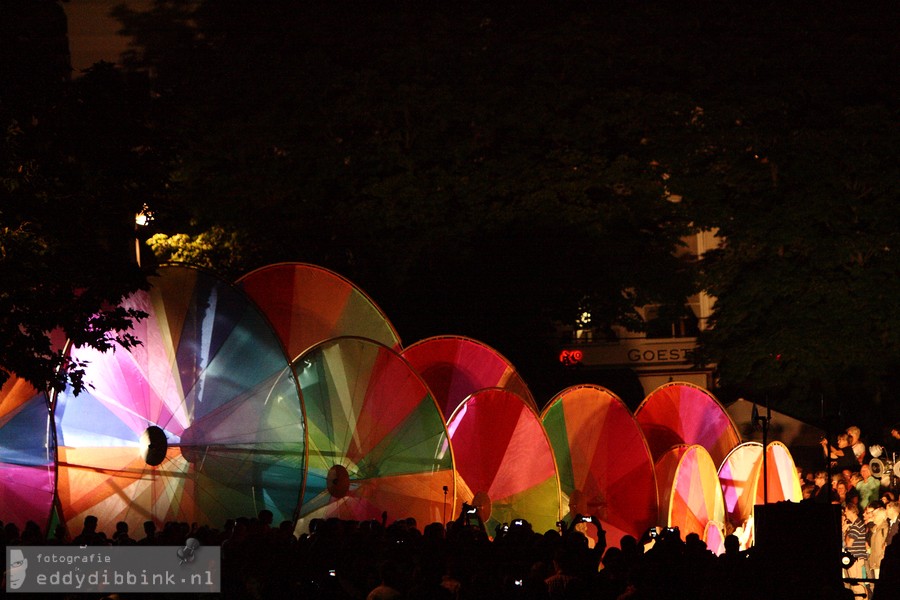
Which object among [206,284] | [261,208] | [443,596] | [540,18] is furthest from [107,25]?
[443,596]

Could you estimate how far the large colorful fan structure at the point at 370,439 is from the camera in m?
14.4

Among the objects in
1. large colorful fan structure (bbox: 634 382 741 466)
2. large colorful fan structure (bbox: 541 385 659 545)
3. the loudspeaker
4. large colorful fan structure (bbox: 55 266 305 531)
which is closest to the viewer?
the loudspeaker

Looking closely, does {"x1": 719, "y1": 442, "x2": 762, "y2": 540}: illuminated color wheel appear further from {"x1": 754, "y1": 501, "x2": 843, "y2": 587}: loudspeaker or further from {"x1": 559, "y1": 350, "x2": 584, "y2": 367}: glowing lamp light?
{"x1": 559, "y1": 350, "x2": 584, "y2": 367}: glowing lamp light

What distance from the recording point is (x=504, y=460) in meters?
16.7

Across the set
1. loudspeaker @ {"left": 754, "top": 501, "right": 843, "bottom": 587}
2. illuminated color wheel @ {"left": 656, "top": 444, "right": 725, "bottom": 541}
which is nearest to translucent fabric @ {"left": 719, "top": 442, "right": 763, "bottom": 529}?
illuminated color wheel @ {"left": 656, "top": 444, "right": 725, "bottom": 541}

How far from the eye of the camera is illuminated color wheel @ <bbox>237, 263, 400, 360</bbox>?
16172 mm

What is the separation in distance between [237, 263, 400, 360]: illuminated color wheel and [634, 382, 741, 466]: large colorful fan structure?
652cm

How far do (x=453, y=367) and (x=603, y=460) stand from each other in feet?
9.07

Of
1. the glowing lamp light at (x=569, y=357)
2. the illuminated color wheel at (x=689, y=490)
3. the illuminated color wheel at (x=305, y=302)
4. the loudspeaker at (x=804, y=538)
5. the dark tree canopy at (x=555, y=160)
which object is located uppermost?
the dark tree canopy at (x=555, y=160)

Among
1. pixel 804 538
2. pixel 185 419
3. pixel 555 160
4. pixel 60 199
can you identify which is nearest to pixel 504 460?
pixel 185 419

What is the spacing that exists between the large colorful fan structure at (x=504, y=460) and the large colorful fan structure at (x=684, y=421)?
466 centimetres

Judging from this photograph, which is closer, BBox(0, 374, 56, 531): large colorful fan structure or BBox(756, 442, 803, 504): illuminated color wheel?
BBox(0, 374, 56, 531): large colorful fan structure

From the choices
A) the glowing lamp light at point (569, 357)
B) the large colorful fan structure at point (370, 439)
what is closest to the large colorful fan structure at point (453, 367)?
the large colorful fan structure at point (370, 439)

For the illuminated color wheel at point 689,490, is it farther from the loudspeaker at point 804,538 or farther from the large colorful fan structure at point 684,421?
the loudspeaker at point 804,538
